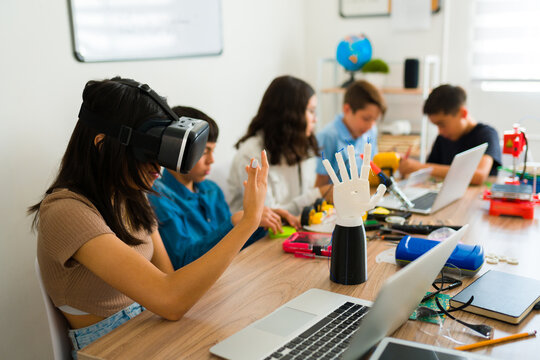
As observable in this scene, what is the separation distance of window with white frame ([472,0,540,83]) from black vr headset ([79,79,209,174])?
3.00 meters

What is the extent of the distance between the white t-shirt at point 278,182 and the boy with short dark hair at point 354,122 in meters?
0.22

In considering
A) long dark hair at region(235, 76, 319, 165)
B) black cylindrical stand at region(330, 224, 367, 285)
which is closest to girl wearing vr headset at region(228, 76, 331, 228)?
long dark hair at region(235, 76, 319, 165)

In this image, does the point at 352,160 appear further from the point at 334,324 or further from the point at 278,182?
the point at 278,182

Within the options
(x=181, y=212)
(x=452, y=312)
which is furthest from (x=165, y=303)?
(x=181, y=212)

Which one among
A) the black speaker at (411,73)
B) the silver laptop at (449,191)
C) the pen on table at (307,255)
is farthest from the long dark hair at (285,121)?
the black speaker at (411,73)

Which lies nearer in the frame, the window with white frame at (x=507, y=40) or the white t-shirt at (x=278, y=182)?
the white t-shirt at (x=278, y=182)

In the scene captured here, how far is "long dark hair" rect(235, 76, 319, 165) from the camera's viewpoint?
2207 millimetres

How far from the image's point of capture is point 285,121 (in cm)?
221

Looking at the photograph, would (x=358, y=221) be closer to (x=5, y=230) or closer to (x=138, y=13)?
(x=5, y=230)

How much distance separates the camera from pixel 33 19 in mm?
1723

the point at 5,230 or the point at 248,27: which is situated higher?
the point at 248,27

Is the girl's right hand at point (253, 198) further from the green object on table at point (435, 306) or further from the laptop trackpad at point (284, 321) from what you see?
the green object on table at point (435, 306)

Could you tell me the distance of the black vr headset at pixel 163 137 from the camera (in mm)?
1049

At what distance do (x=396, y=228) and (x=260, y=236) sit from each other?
48cm
